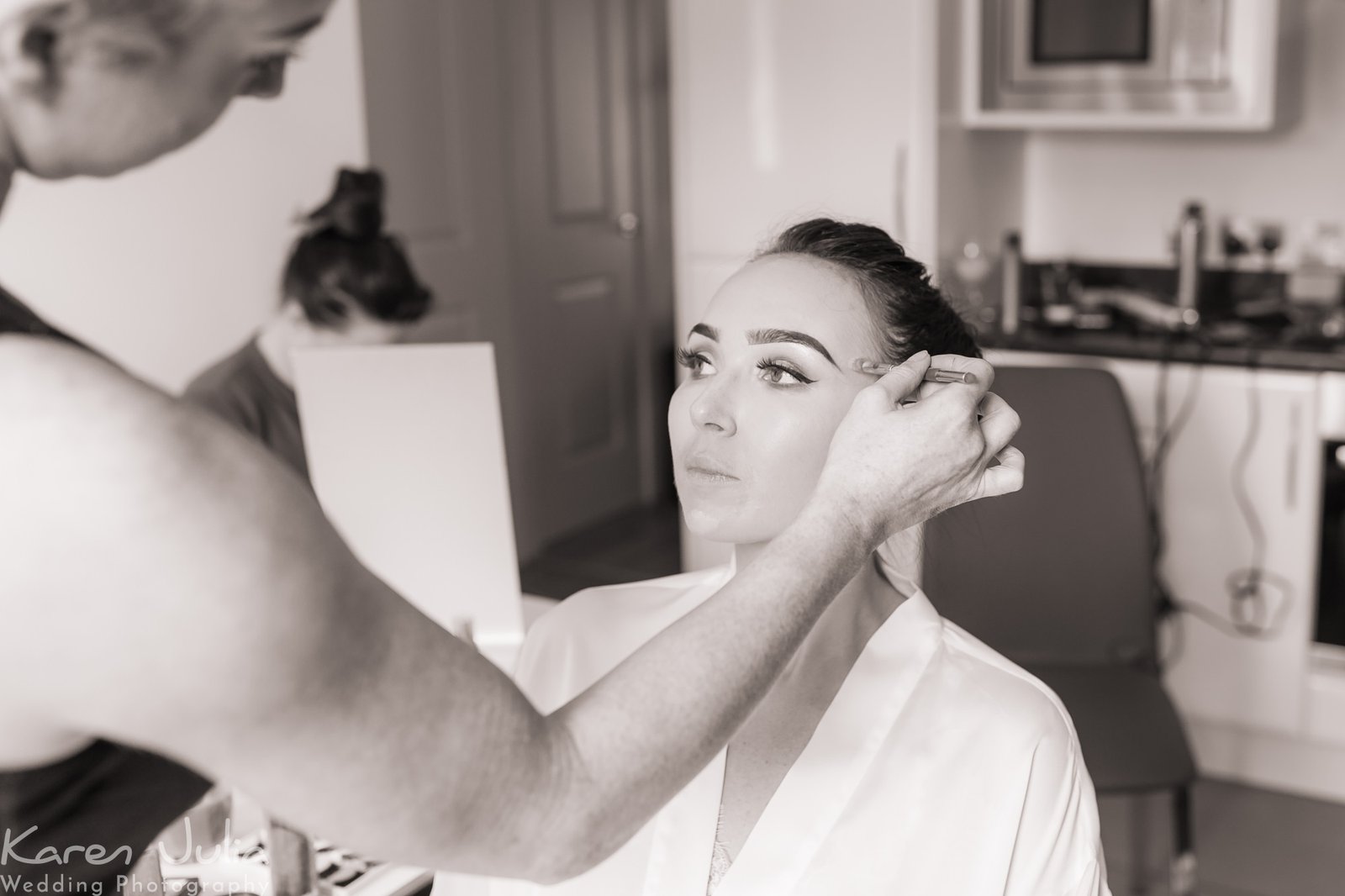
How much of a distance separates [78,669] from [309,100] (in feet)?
7.03

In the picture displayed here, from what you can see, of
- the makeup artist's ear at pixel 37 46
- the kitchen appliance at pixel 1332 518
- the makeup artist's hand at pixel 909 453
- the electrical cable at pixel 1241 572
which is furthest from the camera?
the electrical cable at pixel 1241 572

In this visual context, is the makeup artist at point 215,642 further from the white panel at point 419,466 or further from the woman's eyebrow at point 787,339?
the white panel at point 419,466

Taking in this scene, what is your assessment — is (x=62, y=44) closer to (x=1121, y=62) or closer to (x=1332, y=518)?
(x=1332, y=518)

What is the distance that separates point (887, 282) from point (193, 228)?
1.46 metres

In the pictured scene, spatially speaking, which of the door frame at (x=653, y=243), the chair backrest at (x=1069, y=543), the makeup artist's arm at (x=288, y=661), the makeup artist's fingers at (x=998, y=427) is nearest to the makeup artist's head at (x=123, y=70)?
the makeup artist's arm at (x=288, y=661)

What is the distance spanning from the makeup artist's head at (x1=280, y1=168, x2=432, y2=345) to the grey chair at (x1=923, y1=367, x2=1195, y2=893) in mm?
1062

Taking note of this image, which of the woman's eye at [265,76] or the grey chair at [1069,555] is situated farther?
the grey chair at [1069,555]

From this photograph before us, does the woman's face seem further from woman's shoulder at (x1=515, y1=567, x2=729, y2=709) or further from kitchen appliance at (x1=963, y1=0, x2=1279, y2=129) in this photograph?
kitchen appliance at (x1=963, y1=0, x2=1279, y2=129)

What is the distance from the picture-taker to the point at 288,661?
2.10 feet

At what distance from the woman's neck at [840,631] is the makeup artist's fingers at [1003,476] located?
45 centimetres

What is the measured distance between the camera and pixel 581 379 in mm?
4840

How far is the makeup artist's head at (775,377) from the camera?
1365 millimetres

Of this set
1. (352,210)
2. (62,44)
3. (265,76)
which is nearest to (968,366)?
(265,76)

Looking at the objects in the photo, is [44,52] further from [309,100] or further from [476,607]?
[309,100]
